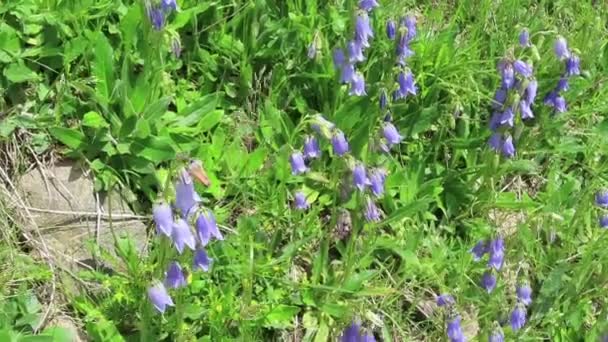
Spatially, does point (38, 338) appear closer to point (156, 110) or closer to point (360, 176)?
point (156, 110)

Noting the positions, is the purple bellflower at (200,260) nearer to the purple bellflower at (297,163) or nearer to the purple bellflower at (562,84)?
the purple bellflower at (297,163)

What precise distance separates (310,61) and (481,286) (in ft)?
4.46

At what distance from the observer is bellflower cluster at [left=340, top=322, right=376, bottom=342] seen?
2.97 m

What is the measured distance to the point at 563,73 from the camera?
13.7 feet

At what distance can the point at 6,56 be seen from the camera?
3.57 metres

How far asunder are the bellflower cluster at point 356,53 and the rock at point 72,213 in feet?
3.64

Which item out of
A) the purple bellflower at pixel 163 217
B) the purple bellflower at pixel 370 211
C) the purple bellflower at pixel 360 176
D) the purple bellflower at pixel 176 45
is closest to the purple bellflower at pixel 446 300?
the purple bellflower at pixel 370 211

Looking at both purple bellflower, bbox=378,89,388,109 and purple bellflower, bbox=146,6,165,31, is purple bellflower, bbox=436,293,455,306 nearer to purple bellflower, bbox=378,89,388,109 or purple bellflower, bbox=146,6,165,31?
purple bellflower, bbox=378,89,388,109

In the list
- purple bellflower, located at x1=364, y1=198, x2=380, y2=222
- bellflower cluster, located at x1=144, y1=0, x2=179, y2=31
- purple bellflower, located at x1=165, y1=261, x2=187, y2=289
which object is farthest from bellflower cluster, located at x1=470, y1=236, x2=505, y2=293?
bellflower cluster, located at x1=144, y1=0, x2=179, y2=31

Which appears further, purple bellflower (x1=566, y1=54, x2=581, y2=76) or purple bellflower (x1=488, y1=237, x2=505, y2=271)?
purple bellflower (x1=566, y1=54, x2=581, y2=76)

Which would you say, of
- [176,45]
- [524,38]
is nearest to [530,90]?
[524,38]

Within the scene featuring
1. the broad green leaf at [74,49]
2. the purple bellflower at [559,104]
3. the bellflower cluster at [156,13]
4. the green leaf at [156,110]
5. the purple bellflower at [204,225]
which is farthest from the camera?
the purple bellflower at [559,104]

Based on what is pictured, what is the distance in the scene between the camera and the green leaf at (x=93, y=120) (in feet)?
11.3

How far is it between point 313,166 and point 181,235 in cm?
132
